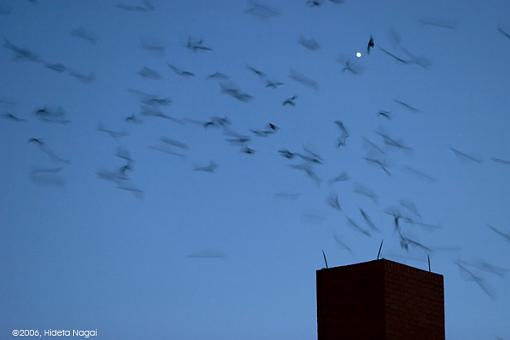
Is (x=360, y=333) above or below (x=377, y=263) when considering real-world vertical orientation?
below

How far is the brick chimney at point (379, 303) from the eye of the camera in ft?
99.2

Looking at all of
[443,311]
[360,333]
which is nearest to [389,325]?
[360,333]

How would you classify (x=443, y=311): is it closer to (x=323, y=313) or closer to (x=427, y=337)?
(x=427, y=337)

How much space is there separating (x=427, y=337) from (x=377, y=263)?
303 centimetres

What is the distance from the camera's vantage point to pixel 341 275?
31.7m

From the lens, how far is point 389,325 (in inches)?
1180

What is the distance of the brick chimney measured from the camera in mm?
30250

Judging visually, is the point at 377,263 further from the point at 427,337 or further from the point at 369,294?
the point at 427,337

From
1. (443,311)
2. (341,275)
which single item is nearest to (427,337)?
(443,311)

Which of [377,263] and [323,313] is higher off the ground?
[377,263]

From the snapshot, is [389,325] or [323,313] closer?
[389,325]

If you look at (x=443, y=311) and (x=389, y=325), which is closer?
(x=389, y=325)

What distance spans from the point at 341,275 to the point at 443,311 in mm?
3574

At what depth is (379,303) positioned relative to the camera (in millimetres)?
30234
